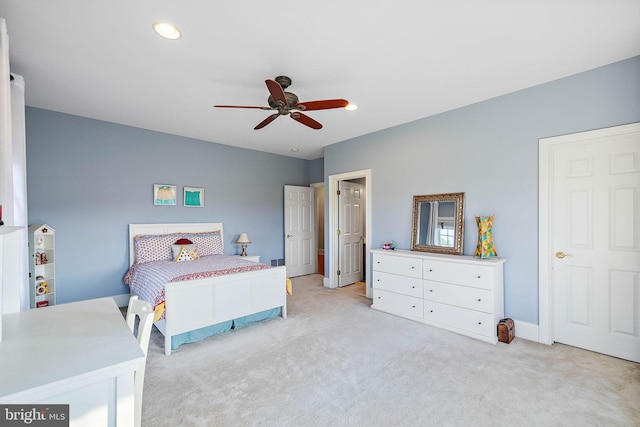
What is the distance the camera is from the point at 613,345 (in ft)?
8.32

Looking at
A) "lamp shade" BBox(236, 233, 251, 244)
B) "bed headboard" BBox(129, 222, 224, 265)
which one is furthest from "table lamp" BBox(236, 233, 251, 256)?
"bed headboard" BBox(129, 222, 224, 265)

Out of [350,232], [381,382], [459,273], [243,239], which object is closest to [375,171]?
[350,232]

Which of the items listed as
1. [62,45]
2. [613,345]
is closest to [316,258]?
[613,345]

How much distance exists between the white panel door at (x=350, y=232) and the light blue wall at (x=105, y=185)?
195 cm

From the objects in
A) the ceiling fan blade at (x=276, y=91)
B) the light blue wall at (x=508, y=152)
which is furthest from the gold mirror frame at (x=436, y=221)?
the ceiling fan blade at (x=276, y=91)

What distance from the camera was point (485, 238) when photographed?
3096mm

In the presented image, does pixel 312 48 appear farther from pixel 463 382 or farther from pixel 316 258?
pixel 316 258

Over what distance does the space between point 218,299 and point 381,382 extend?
5.91ft

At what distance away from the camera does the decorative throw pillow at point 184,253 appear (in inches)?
160

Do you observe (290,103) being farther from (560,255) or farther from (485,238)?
(560,255)

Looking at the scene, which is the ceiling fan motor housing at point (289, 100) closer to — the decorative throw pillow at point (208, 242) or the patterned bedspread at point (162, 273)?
the patterned bedspread at point (162, 273)

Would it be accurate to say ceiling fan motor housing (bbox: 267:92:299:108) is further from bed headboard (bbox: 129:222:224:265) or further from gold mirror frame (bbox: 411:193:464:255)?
bed headboard (bbox: 129:222:224:265)

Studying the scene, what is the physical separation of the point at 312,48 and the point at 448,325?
10.1 feet

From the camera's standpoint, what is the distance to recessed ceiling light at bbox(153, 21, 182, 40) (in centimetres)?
196
